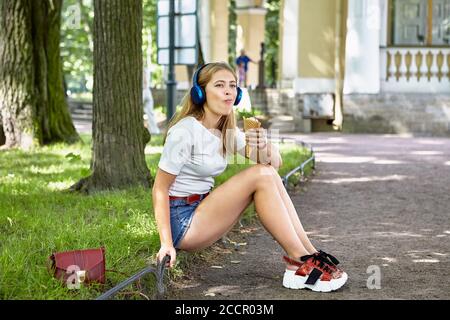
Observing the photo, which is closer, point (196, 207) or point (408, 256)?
point (196, 207)

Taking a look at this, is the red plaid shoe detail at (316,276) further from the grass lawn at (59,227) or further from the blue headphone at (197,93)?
the blue headphone at (197,93)

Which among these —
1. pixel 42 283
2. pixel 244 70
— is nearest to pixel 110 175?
pixel 42 283

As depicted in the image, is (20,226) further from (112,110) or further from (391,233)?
(391,233)

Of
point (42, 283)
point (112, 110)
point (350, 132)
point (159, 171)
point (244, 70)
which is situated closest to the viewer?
point (42, 283)

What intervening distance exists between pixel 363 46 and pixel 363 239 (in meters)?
13.6

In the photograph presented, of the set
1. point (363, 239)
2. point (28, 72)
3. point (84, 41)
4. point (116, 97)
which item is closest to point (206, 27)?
point (28, 72)

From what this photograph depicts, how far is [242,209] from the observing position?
16.0 ft

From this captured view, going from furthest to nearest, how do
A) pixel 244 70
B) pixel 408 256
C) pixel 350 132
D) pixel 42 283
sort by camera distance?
pixel 244 70
pixel 350 132
pixel 408 256
pixel 42 283

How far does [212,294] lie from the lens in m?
4.77

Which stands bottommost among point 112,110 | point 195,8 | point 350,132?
point 350,132

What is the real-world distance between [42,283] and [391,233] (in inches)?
142

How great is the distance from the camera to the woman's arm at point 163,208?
454 centimetres

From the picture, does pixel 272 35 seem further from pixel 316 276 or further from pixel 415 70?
pixel 316 276

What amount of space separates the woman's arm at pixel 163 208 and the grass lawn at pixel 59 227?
332mm
